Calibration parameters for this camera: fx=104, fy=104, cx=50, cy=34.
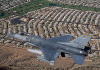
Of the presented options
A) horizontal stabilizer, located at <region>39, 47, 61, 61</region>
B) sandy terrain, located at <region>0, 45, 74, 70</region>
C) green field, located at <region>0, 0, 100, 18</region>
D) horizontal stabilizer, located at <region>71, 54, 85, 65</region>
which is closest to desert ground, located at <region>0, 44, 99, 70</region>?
sandy terrain, located at <region>0, 45, 74, 70</region>

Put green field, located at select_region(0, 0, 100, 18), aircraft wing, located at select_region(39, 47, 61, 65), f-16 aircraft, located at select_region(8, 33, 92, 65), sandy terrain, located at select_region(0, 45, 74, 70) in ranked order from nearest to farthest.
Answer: f-16 aircraft, located at select_region(8, 33, 92, 65)
aircraft wing, located at select_region(39, 47, 61, 65)
sandy terrain, located at select_region(0, 45, 74, 70)
green field, located at select_region(0, 0, 100, 18)

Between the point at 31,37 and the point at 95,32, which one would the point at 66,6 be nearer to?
the point at 95,32

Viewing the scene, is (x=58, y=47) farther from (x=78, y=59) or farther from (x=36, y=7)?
(x=36, y=7)

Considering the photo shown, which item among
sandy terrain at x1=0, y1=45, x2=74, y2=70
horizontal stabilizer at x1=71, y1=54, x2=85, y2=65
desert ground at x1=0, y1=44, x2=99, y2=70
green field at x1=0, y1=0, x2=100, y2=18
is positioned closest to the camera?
horizontal stabilizer at x1=71, y1=54, x2=85, y2=65

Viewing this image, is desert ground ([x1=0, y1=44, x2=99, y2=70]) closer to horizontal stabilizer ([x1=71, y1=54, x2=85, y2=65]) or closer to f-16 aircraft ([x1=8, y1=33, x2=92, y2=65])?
f-16 aircraft ([x1=8, y1=33, x2=92, y2=65])

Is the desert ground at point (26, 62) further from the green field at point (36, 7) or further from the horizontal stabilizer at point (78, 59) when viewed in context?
the green field at point (36, 7)

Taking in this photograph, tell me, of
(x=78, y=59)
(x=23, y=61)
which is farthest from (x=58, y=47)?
(x=23, y=61)

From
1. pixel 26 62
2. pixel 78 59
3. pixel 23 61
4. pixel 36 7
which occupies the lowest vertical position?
pixel 26 62

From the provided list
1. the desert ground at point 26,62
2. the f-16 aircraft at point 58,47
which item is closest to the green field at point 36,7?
the desert ground at point 26,62
